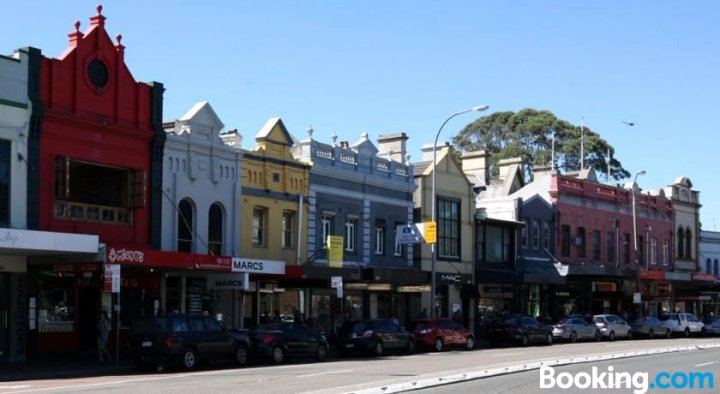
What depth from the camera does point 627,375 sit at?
936 inches

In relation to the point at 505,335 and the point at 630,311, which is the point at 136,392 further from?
the point at 630,311

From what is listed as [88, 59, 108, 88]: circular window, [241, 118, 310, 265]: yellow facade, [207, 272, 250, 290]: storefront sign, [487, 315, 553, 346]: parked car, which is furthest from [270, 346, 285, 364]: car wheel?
[487, 315, 553, 346]: parked car

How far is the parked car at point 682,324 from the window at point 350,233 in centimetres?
2160

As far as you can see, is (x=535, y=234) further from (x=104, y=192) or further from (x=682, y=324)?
(x=104, y=192)

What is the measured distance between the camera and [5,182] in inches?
1123

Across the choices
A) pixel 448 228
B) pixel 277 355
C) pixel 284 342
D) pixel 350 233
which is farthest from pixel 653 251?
pixel 277 355

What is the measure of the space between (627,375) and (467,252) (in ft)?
81.9

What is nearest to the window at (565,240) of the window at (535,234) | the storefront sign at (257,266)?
the window at (535,234)

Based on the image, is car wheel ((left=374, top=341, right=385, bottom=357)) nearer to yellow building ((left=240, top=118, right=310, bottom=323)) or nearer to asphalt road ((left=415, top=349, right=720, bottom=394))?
yellow building ((left=240, top=118, right=310, bottom=323))

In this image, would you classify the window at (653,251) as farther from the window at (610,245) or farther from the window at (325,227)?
the window at (325,227)

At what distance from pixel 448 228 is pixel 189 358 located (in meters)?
22.1

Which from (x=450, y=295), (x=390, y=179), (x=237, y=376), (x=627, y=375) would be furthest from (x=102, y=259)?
(x=450, y=295)

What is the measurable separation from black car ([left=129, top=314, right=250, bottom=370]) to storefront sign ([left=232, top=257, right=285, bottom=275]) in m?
4.21

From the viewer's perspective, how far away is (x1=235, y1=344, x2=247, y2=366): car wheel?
94.8 ft
